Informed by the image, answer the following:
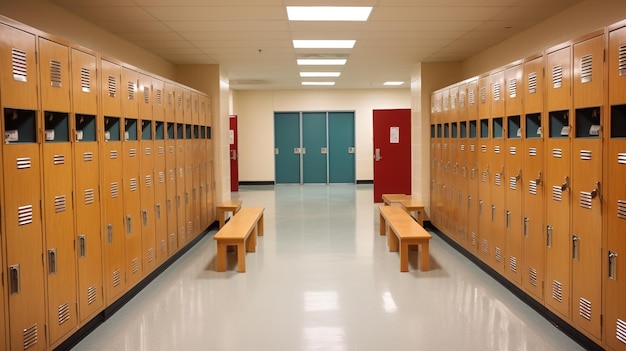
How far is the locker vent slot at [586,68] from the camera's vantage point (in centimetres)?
342

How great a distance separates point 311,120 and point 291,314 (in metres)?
11.7

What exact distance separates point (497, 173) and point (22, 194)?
169 inches

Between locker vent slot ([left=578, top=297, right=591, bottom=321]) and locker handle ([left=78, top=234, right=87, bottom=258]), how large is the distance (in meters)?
3.58

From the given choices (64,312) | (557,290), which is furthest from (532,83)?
(64,312)

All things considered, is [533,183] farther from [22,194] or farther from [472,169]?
[22,194]

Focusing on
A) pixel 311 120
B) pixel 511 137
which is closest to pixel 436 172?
pixel 511 137

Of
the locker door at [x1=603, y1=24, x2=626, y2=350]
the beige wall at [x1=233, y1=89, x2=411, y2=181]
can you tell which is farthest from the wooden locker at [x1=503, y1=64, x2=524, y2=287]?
the beige wall at [x1=233, y1=89, x2=411, y2=181]

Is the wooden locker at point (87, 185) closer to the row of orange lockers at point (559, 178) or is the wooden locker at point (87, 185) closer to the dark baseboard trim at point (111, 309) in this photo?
the dark baseboard trim at point (111, 309)

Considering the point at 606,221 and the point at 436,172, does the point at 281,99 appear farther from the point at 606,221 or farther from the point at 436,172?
the point at 606,221

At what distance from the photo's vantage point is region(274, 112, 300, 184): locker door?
15.7 metres

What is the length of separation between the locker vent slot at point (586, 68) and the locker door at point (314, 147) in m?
12.3

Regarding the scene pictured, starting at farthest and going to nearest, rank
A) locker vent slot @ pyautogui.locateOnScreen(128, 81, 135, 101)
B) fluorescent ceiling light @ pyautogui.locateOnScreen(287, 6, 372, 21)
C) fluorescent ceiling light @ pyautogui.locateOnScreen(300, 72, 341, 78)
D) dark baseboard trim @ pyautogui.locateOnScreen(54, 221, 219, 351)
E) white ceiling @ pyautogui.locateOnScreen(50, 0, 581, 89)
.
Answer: fluorescent ceiling light @ pyautogui.locateOnScreen(300, 72, 341, 78)
fluorescent ceiling light @ pyautogui.locateOnScreen(287, 6, 372, 21)
white ceiling @ pyautogui.locateOnScreen(50, 0, 581, 89)
locker vent slot @ pyautogui.locateOnScreen(128, 81, 135, 101)
dark baseboard trim @ pyautogui.locateOnScreen(54, 221, 219, 351)

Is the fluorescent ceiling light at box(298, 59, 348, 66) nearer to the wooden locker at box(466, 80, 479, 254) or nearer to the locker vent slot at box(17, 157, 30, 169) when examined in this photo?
the wooden locker at box(466, 80, 479, 254)

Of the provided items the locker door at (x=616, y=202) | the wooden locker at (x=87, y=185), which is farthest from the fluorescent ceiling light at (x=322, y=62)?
the locker door at (x=616, y=202)
